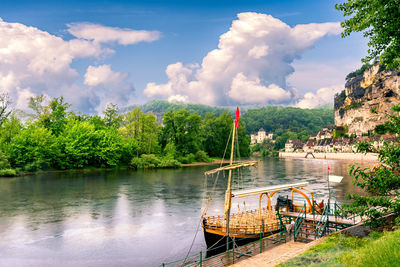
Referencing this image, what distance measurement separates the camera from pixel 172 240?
24.0 metres

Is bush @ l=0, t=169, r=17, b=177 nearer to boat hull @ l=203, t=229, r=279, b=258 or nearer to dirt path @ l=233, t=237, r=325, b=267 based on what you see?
boat hull @ l=203, t=229, r=279, b=258

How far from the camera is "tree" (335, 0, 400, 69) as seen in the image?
42.3 ft

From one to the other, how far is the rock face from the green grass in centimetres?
13647

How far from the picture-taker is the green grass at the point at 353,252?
Result: 9.51 metres

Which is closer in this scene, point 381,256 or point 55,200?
point 381,256

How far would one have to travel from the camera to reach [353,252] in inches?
482

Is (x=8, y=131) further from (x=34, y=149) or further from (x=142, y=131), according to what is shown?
(x=142, y=131)

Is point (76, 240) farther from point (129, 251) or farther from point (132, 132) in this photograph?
point (132, 132)

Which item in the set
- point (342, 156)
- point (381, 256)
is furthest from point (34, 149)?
point (342, 156)

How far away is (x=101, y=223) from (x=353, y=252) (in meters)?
22.5

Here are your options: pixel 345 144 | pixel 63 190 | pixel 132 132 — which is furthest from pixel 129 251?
pixel 345 144

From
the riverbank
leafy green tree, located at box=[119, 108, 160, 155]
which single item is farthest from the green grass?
the riverbank

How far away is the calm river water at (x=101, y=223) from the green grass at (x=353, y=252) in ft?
32.8

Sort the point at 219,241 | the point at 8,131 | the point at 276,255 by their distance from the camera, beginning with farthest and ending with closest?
the point at 8,131 < the point at 219,241 < the point at 276,255
